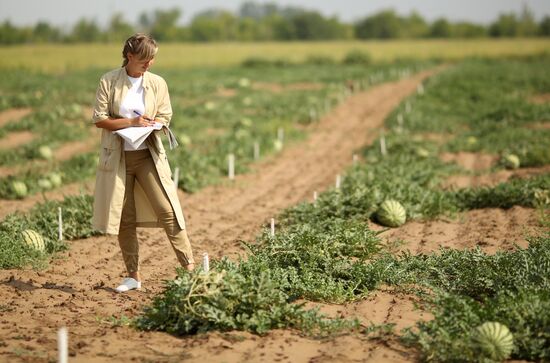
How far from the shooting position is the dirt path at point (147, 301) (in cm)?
519

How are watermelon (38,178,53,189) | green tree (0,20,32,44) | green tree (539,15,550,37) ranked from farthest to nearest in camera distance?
green tree (539,15,550,37), green tree (0,20,32,44), watermelon (38,178,53,189)

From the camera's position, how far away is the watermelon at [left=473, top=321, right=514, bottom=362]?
16.0ft

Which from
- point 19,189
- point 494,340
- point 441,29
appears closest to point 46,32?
point 441,29

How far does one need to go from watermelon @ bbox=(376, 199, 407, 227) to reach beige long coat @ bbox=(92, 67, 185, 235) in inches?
155

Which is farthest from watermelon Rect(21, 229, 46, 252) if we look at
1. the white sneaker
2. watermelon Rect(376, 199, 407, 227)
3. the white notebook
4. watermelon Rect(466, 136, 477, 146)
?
watermelon Rect(466, 136, 477, 146)

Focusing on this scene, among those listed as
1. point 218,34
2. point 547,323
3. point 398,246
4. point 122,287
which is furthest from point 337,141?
point 218,34

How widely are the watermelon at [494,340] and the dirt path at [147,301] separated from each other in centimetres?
52

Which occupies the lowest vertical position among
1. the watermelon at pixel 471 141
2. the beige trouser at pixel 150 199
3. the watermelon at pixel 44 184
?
the watermelon at pixel 471 141

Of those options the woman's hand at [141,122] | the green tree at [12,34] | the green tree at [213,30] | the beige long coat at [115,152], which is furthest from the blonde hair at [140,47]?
the green tree at [213,30]

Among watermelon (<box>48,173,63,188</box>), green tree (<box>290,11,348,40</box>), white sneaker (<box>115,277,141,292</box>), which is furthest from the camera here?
green tree (<box>290,11,348,40</box>)

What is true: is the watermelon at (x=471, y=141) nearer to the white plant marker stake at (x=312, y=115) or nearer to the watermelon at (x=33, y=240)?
the white plant marker stake at (x=312, y=115)

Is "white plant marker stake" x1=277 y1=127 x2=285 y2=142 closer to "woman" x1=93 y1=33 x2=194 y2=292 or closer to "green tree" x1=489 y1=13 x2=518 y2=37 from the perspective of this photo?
"woman" x1=93 y1=33 x2=194 y2=292

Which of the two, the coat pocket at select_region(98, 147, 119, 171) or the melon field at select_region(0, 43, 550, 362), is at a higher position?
the coat pocket at select_region(98, 147, 119, 171)

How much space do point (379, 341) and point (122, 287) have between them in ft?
8.63
